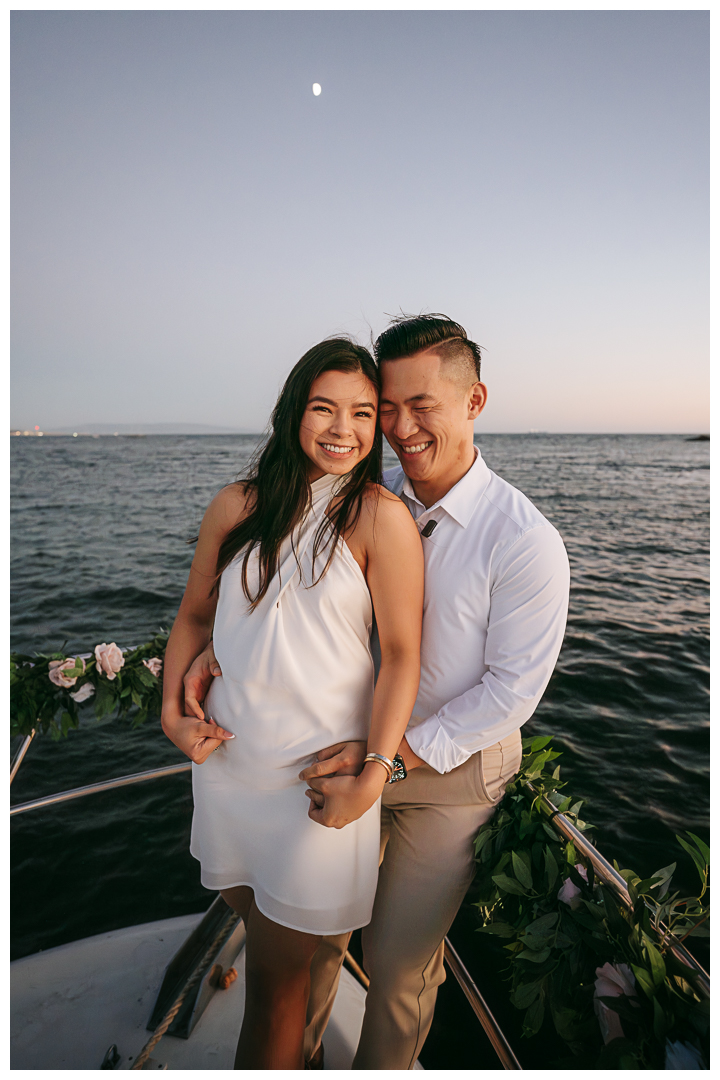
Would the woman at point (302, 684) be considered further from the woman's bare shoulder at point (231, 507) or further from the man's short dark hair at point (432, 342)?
the man's short dark hair at point (432, 342)

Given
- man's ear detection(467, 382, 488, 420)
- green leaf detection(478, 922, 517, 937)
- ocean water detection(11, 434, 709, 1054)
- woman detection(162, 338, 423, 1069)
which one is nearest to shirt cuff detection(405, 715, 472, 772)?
woman detection(162, 338, 423, 1069)

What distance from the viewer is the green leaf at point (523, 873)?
5.37 feet

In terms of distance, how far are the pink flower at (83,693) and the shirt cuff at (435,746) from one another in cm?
190

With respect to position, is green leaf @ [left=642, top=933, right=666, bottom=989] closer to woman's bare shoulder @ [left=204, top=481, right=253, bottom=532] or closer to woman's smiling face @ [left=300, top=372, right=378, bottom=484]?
woman's smiling face @ [left=300, top=372, right=378, bottom=484]

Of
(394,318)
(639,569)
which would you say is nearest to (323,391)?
(394,318)

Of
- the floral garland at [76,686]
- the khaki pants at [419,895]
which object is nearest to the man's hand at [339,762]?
the khaki pants at [419,895]

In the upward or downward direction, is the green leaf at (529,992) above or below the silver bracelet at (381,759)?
below

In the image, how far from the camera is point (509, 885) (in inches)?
64.6

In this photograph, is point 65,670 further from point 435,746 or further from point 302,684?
point 435,746

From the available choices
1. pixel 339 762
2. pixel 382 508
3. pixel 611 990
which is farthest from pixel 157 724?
pixel 611 990

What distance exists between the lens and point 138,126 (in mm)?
6930

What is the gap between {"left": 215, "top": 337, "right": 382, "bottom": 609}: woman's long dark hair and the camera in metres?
1.69

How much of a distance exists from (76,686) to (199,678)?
1.41m

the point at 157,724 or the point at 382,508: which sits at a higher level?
the point at 382,508
